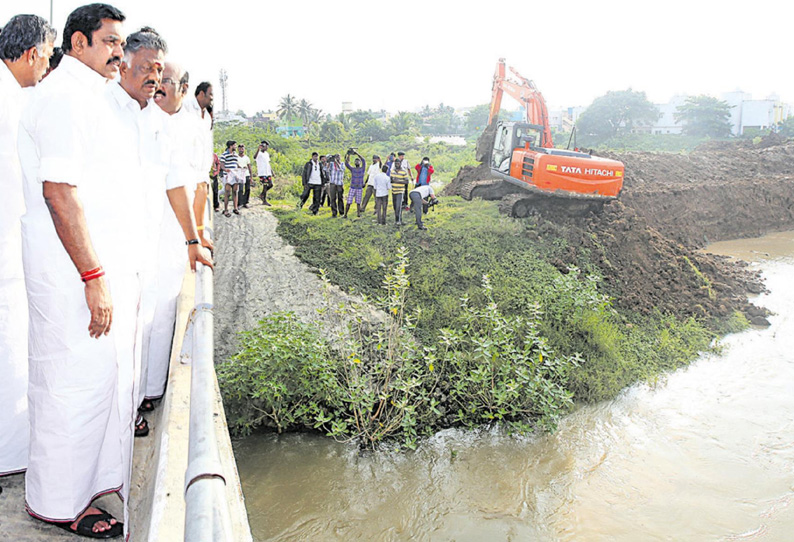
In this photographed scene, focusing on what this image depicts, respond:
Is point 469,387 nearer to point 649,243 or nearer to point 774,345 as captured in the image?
point 774,345

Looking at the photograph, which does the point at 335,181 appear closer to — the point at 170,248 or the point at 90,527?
the point at 170,248

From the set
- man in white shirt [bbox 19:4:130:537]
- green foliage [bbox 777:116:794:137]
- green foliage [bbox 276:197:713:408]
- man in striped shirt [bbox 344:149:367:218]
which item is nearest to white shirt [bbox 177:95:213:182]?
man in white shirt [bbox 19:4:130:537]

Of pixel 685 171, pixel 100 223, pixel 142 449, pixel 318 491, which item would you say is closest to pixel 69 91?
pixel 100 223

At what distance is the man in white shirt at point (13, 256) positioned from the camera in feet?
7.20

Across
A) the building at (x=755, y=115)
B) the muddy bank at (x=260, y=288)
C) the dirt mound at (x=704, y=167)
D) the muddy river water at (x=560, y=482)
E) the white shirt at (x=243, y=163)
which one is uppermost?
the building at (x=755, y=115)

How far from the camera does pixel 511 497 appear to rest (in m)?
4.89

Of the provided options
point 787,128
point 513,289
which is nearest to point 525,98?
point 513,289

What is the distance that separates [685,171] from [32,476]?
67.2ft

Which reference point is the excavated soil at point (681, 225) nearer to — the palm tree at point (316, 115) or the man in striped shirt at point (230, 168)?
the man in striped shirt at point (230, 168)

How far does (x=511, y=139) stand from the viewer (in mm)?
13078

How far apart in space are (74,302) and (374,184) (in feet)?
29.3

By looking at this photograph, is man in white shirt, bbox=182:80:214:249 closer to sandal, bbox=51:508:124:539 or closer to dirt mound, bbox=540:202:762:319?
sandal, bbox=51:508:124:539

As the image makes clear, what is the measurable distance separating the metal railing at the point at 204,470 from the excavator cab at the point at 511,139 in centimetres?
1205

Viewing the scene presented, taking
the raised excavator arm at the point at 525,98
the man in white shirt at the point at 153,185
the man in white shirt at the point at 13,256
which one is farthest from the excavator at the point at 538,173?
the man in white shirt at the point at 13,256
